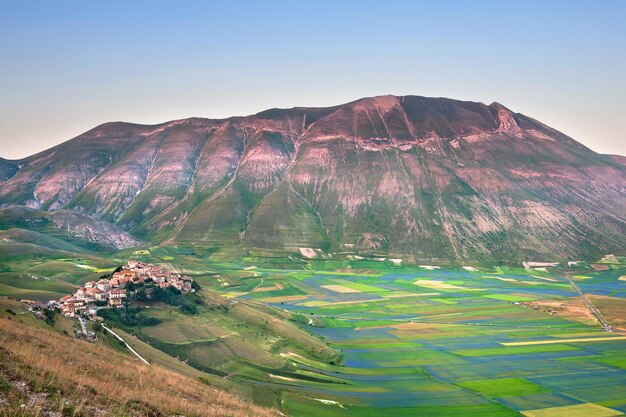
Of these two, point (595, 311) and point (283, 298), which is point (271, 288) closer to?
point (283, 298)

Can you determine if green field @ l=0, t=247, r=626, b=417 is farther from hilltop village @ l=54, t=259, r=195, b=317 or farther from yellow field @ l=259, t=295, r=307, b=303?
hilltop village @ l=54, t=259, r=195, b=317

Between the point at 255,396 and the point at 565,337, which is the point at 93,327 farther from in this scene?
the point at 565,337

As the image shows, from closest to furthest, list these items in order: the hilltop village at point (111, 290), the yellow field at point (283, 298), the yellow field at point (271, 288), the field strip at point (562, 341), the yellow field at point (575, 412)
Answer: the yellow field at point (575, 412) < the hilltop village at point (111, 290) < the field strip at point (562, 341) < the yellow field at point (283, 298) < the yellow field at point (271, 288)

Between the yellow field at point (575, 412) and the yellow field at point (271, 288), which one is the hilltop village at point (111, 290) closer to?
the yellow field at point (271, 288)

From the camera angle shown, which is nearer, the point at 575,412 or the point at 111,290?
the point at 575,412

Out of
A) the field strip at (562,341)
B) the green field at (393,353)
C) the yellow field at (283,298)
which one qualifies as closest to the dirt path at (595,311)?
the green field at (393,353)

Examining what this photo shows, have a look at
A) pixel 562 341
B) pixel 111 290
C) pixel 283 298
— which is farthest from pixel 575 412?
pixel 283 298

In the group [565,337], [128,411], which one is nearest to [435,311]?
[565,337]
